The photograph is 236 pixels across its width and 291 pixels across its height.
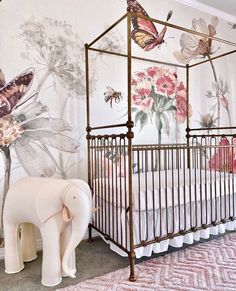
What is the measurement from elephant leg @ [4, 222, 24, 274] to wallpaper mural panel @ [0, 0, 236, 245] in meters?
0.39

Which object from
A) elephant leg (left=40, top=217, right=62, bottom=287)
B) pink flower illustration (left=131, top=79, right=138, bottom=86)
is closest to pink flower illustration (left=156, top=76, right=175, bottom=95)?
pink flower illustration (left=131, top=79, right=138, bottom=86)

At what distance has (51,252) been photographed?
154 cm

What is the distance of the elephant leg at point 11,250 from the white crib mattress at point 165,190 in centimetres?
69

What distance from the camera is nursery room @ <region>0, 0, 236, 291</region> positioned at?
5.25 feet

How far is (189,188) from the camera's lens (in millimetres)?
1925

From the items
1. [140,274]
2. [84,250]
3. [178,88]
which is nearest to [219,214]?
[140,274]

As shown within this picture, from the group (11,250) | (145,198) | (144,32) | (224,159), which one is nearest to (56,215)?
(11,250)

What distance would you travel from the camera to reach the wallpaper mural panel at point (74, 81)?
204cm

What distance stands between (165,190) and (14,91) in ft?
4.77

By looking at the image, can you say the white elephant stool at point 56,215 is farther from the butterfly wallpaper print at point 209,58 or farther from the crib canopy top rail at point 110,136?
the butterfly wallpaper print at point 209,58

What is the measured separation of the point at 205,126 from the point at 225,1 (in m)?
1.49

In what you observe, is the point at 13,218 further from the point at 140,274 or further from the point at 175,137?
the point at 175,137

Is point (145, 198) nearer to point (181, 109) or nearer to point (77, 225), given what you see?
point (77, 225)

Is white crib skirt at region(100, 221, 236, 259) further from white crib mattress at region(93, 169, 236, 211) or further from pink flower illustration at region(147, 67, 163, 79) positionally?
pink flower illustration at region(147, 67, 163, 79)
